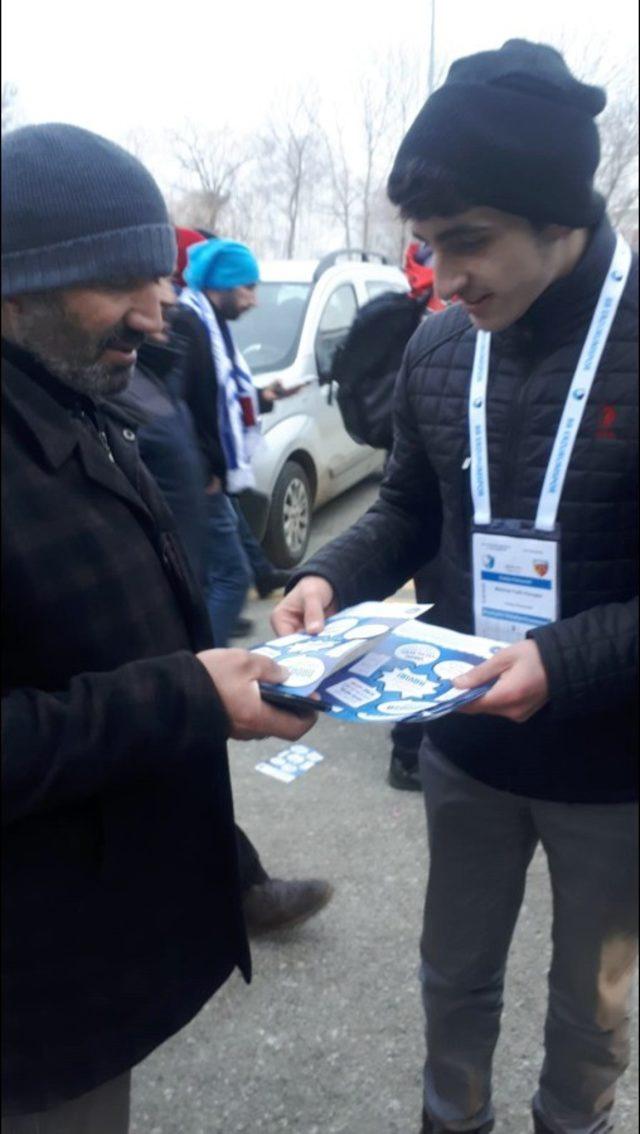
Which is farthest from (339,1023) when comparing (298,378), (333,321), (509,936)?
(333,321)

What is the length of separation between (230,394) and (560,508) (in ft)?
7.21

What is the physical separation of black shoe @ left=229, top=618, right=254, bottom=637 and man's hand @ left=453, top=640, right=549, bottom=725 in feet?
9.59

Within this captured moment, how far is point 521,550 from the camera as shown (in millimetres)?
1331

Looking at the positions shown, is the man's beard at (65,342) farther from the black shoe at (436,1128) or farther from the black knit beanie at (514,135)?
the black shoe at (436,1128)

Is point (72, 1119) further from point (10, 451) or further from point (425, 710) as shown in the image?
point (10, 451)

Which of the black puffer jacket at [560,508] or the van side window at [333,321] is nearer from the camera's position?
the black puffer jacket at [560,508]

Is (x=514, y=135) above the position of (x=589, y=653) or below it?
above

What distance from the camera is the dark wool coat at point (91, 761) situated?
1000 millimetres

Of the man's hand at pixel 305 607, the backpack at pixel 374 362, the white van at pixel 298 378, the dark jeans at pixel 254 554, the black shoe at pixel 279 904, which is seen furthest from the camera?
the white van at pixel 298 378

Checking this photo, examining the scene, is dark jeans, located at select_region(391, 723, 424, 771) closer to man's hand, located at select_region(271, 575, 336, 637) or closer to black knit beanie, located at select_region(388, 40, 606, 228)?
man's hand, located at select_region(271, 575, 336, 637)

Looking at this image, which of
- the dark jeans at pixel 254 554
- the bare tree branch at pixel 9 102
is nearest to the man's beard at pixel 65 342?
the bare tree branch at pixel 9 102

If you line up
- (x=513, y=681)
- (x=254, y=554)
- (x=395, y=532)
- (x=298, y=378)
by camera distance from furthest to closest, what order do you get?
(x=298, y=378), (x=254, y=554), (x=395, y=532), (x=513, y=681)

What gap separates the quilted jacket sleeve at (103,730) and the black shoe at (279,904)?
1.43 metres

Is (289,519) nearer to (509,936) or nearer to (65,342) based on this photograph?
(509,936)
